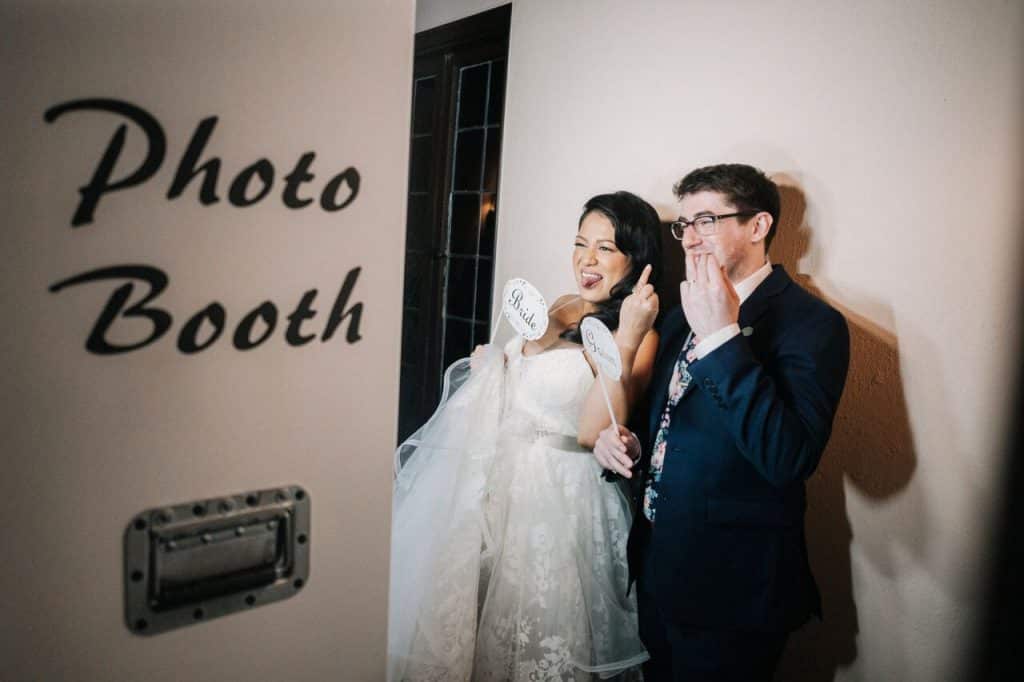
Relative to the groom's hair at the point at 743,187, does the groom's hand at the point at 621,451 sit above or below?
below

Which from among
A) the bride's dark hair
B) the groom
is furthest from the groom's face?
the bride's dark hair

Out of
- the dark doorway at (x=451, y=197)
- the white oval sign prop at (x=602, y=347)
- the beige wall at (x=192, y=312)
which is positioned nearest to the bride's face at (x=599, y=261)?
the white oval sign prop at (x=602, y=347)

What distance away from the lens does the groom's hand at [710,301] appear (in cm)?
131

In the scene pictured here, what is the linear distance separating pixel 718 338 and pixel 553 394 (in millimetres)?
711

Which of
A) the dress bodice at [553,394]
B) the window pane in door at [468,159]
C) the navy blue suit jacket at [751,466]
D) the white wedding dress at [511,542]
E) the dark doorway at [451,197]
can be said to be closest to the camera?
the navy blue suit jacket at [751,466]

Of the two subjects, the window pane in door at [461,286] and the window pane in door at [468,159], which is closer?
the window pane in door at [468,159]

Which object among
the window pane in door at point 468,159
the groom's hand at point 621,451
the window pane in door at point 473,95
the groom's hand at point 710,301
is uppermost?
the window pane in door at point 473,95

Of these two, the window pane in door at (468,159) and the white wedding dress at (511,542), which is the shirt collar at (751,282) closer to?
the white wedding dress at (511,542)

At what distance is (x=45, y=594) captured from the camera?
0.66 meters

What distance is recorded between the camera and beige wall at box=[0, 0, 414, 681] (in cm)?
63

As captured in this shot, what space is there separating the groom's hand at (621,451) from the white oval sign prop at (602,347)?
15cm

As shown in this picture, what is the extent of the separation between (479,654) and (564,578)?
34 cm

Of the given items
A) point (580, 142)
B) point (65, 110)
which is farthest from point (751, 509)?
point (580, 142)

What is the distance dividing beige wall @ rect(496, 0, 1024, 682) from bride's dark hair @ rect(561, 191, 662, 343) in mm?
257
